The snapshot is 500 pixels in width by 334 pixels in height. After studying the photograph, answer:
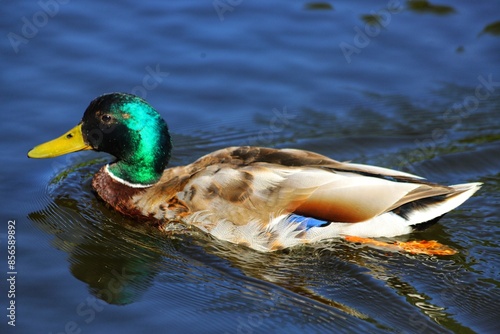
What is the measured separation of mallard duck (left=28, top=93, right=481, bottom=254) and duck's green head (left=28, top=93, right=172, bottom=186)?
19mm

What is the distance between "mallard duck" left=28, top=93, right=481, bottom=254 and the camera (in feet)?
26.1

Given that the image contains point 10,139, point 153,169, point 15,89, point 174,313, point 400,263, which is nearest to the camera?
point 174,313

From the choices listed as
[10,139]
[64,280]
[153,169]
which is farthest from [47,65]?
[64,280]

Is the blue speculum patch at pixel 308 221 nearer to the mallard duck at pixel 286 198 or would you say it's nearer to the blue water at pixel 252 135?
the mallard duck at pixel 286 198

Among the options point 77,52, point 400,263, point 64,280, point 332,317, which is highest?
point 77,52

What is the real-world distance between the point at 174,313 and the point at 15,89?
4493 mm

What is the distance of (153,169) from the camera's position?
28.1 feet

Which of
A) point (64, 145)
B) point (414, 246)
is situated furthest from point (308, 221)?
point (64, 145)

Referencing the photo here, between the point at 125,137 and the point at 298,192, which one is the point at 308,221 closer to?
the point at 298,192

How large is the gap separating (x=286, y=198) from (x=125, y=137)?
1688 millimetres

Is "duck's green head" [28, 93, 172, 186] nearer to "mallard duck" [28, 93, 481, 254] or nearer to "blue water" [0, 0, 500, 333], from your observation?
"mallard duck" [28, 93, 481, 254]

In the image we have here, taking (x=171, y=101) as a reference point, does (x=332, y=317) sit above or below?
below

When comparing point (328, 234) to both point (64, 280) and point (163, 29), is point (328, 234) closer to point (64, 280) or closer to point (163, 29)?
point (64, 280)

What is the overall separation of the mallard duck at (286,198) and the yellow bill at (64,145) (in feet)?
1.11
